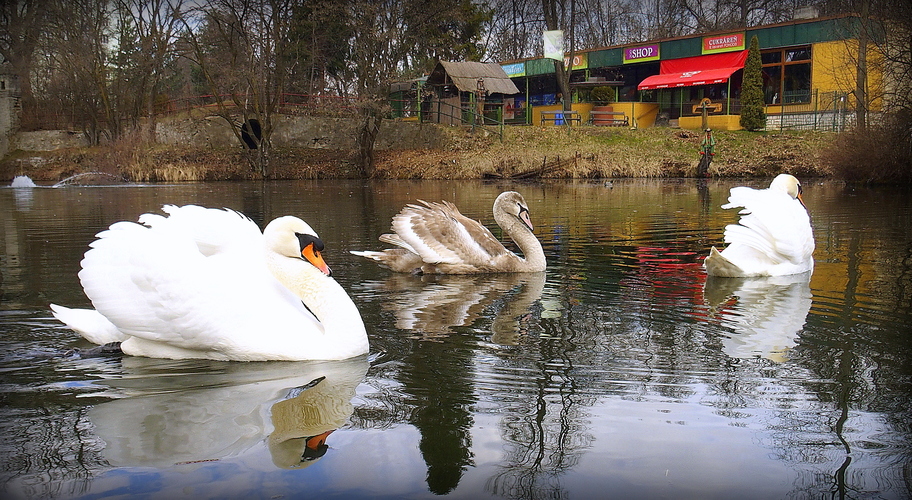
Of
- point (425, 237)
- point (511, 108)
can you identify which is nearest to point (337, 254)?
point (425, 237)

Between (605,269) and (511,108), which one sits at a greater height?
(511,108)

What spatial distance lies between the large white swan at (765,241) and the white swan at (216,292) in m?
4.69

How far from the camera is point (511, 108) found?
51531mm

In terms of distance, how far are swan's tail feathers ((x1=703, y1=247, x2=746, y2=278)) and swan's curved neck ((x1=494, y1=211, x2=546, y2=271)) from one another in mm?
1906

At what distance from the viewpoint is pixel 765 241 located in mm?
8844

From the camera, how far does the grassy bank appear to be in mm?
33281

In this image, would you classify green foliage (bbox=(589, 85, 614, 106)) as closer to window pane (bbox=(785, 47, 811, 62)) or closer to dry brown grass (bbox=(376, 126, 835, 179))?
dry brown grass (bbox=(376, 126, 835, 179))

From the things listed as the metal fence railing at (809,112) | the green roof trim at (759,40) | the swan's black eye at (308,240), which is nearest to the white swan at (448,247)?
the swan's black eye at (308,240)

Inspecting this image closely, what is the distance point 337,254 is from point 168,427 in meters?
6.98

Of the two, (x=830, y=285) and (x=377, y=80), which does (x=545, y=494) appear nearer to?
(x=830, y=285)

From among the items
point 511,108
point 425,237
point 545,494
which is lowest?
point 545,494

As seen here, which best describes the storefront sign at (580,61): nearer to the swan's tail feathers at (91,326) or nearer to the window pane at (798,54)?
the window pane at (798,54)

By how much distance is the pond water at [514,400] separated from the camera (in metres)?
3.61

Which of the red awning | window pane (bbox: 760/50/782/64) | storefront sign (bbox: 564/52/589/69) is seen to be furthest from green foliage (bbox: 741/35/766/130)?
storefront sign (bbox: 564/52/589/69)
